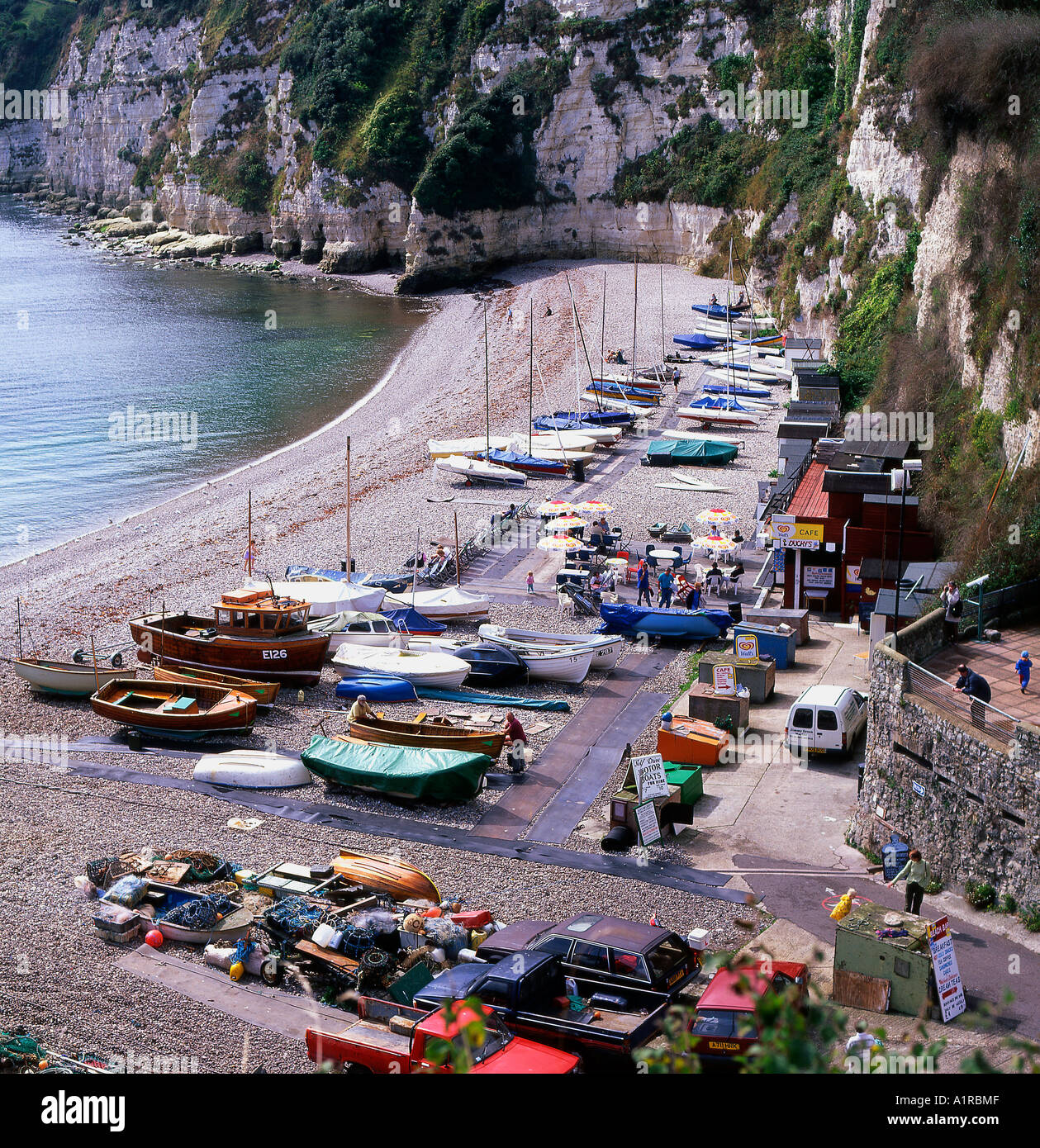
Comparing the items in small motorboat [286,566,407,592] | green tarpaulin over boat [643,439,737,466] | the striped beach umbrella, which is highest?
green tarpaulin over boat [643,439,737,466]

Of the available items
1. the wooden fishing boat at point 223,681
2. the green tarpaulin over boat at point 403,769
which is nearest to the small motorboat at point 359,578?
the wooden fishing boat at point 223,681

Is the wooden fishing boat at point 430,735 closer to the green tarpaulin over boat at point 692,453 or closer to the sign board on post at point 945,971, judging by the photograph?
the sign board on post at point 945,971

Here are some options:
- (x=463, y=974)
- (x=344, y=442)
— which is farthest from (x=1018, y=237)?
(x=344, y=442)

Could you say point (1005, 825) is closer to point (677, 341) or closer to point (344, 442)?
point (344, 442)

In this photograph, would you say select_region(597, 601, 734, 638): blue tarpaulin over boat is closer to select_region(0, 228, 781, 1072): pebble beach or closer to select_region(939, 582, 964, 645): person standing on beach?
select_region(0, 228, 781, 1072): pebble beach

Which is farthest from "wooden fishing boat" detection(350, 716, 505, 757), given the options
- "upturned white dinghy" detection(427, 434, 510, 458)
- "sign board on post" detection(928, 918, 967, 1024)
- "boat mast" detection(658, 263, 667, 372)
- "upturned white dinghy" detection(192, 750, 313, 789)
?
"boat mast" detection(658, 263, 667, 372)

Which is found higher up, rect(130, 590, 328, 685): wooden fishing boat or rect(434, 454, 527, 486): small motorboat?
rect(434, 454, 527, 486): small motorboat

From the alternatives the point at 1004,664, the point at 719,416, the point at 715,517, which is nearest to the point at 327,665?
the point at 715,517
